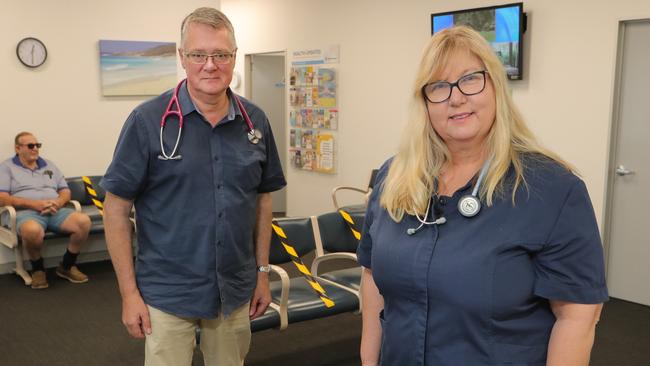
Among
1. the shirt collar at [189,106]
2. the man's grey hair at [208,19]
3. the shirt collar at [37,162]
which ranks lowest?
the shirt collar at [37,162]

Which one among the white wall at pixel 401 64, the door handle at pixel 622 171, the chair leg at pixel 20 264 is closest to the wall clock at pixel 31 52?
the chair leg at pixel 20 264

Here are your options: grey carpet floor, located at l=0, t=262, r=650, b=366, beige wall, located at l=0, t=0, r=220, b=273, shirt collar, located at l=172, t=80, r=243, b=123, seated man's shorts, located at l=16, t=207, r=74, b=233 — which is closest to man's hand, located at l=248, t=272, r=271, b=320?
shirt collar, located at l=172, t=80, r=243, b=123

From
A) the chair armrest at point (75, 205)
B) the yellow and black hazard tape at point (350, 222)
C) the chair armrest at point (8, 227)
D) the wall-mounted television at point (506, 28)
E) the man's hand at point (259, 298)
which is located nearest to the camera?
the man's hand at point (259, 298)

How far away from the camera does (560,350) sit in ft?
3.98

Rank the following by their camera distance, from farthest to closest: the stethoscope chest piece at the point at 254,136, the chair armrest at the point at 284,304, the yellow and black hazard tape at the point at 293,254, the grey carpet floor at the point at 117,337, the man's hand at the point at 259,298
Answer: the grey carpet floor at the point at 117,337 → the yellow and black hazard tape at the point at 293,254 → the chair armrest at the point at 284,304 → the man's hand at the point at 259,298 → the stethoscope chest piece at the point at 254,136

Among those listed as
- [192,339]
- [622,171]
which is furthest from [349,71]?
[192,339]

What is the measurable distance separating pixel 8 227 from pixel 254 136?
13.0ft

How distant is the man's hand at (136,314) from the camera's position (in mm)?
1948

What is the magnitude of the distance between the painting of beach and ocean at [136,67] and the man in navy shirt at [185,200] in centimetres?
422

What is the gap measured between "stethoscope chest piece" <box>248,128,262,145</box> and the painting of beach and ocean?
14.0 feet

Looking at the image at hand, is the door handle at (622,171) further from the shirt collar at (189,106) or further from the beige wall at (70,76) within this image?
the beige wall at (70,76)

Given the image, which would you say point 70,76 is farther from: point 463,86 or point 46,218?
point 463,86

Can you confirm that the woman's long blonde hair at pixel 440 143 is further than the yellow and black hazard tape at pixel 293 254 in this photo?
No

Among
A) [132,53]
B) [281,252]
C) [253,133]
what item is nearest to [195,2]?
[132,53]
